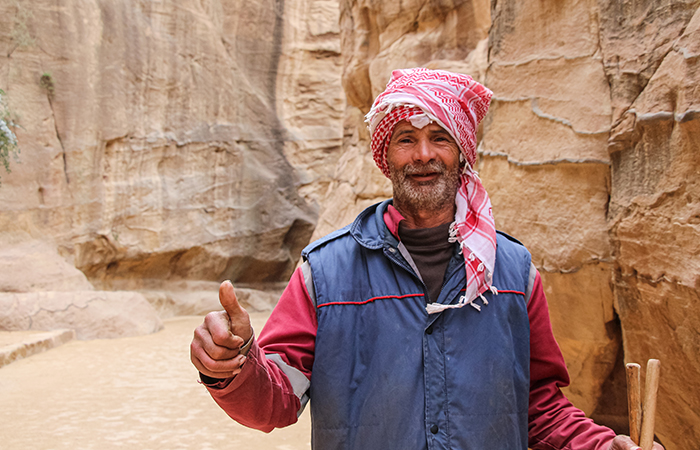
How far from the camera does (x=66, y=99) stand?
10.7 m

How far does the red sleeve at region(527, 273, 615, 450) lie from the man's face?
1.16ft

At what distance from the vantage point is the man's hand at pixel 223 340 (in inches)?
43.1

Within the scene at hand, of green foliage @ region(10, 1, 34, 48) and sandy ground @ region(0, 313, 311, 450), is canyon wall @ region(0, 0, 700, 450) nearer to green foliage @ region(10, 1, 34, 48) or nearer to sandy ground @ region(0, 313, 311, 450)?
green foliage @ region(10, 1, 34, 48)

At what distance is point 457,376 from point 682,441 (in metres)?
1.76

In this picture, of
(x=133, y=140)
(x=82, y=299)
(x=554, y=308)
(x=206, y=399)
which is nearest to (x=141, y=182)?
(x=133, y=140)

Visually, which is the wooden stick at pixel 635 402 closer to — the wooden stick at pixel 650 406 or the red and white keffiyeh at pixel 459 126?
the wooden stick at pixel 650 406

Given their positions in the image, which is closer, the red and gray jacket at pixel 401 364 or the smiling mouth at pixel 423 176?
the red and gray jacket at pixel 401 364

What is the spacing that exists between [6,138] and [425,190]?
371 inches

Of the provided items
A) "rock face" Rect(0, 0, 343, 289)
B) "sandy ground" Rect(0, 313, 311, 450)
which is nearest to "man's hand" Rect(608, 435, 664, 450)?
"sandy ground" Rect(0, 313, 311, 450)

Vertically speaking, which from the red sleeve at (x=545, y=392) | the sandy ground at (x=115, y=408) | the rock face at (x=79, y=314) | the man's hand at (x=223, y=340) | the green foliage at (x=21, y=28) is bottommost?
the rock face at (x=79, y=314)

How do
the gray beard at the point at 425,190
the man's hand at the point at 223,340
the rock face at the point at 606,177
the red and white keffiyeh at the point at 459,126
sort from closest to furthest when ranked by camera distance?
the man's hand at the point at 223,340 < the red and white keffiyeh at the point at 459,126 < the gray beard at the point at 425,190 < the rock face at the point at 606,177

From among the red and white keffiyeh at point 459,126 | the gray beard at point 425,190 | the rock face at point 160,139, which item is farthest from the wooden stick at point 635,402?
the rock face at point 160,139

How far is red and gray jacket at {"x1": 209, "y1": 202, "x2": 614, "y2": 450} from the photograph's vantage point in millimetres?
1313

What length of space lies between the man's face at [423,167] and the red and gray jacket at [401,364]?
139 millimetres
